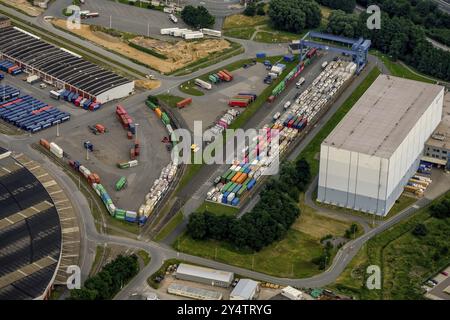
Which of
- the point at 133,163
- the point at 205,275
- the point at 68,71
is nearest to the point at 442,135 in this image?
the point at 133,163

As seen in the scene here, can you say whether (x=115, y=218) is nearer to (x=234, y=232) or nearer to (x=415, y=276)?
(x=234, y=232)

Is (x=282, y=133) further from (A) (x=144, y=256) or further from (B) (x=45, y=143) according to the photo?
(A) (x=144, y=256)

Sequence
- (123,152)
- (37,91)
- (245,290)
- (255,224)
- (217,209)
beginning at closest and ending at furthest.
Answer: (245,290), (255,224), (217,209), (123,152), (37,91)

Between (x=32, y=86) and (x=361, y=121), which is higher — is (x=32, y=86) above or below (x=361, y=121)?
below

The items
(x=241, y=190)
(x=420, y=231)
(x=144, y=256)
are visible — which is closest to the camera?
(x=144, y=256)

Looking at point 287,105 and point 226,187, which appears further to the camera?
point 287,105

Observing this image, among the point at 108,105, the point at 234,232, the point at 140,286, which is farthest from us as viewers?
the point at 108,105

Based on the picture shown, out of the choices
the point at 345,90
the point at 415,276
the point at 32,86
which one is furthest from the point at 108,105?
the point at 415,276

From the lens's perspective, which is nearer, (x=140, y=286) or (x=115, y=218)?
(x=140, y=286)
